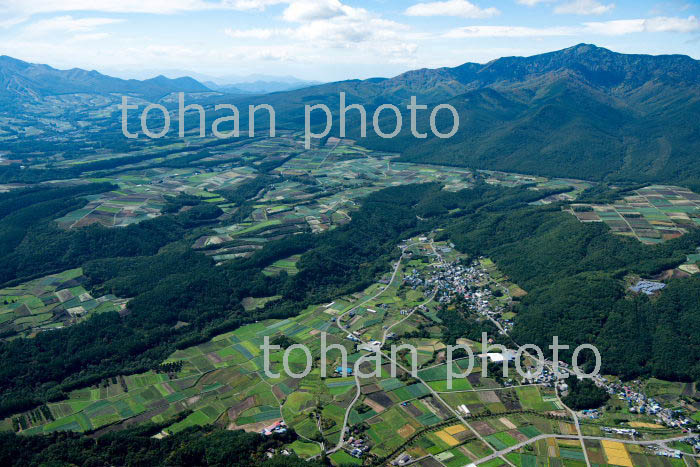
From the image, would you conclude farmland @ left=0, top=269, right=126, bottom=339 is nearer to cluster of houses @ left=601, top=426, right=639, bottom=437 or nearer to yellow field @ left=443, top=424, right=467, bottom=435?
yellow field @ left=443, top=424, right=467, bottom=435

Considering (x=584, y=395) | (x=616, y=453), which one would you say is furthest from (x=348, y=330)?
(x=616, y=453)

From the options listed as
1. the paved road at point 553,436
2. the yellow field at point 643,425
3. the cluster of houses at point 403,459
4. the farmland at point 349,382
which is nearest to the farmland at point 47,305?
the farmland at point 349,382

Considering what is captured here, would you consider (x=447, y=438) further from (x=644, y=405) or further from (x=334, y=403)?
(x=644, y=405)

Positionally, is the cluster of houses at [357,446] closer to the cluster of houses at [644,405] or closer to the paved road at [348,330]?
the paved road at [348,330]

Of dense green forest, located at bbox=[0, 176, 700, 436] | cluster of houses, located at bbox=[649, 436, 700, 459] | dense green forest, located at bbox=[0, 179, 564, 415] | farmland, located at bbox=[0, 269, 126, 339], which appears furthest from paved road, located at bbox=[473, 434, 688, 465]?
farmland, located at bbox=[0, 269, 126, 339]

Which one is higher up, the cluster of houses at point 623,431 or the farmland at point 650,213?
the farmland at point 650,213

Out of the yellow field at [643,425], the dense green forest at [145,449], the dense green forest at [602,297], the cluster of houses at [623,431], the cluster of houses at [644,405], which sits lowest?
the dense green forest at [145,449]
